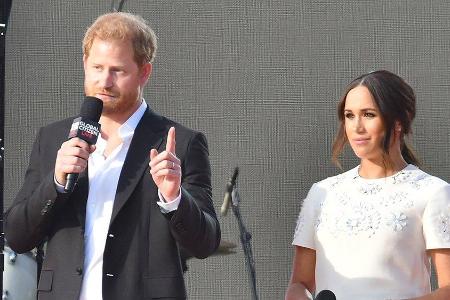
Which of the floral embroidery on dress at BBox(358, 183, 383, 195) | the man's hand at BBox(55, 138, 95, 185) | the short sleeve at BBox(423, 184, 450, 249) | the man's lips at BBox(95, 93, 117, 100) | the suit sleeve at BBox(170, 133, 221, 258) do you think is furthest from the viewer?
the floral embroidery on dress at BBox(358, 183, 383, 195)

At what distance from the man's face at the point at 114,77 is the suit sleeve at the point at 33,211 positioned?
0.21 meters

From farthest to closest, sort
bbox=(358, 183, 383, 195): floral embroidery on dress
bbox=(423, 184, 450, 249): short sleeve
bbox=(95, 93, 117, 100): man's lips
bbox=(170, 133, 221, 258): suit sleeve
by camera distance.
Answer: bbox=(358, 183, 383, 195): floral embroidery on dress
bbox=(423, 184, 450, 249): short sleeve
bbox=(95, 93, 117, 100): man's lips
bbox=(170, 133, 221, 258): suit sleeve

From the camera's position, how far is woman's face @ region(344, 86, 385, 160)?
2.62 meters

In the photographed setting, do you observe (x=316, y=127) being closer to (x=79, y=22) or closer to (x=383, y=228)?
(x=79, y=22)

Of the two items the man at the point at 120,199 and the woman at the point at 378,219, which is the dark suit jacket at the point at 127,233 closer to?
the man at the point at 120,199

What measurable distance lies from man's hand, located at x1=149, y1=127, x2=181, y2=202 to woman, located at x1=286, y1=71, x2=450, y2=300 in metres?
0.58

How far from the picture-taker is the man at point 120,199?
2.30m

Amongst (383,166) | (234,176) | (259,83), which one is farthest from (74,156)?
(259,83)

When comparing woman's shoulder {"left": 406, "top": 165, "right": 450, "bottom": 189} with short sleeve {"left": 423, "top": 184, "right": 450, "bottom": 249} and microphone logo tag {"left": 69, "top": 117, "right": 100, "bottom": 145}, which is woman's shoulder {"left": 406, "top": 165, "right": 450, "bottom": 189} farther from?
microphone logo tag {"left": 69, "top": 117, "right": 100, "bottom": 145}

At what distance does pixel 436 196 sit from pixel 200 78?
1.60m

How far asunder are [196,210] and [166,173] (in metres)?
0.15

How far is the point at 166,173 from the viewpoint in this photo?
2193mm

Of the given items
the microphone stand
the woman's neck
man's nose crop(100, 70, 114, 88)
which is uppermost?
man's nose crop(100, 70, 114, 88)

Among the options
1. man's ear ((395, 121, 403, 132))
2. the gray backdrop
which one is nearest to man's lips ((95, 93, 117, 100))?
man's ear ((395, 121, 403, 132))
